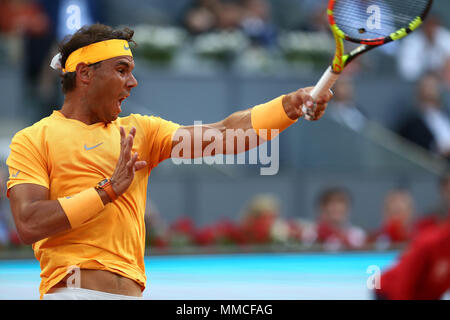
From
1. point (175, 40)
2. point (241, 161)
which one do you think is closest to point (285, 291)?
point (241, 161)

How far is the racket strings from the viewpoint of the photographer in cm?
409

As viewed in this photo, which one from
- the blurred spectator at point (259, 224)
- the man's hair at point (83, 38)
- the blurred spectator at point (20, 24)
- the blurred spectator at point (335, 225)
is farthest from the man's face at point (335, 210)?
Result: the man's hair at point (83, 38)

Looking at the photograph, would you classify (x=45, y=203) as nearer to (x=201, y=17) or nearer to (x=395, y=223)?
(x=395, y=223)

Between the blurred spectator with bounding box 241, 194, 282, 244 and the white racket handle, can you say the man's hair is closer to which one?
the white racket handle

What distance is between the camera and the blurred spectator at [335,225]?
1025 cm

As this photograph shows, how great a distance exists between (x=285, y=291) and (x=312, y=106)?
4.40 meters

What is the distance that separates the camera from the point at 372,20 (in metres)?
4.23

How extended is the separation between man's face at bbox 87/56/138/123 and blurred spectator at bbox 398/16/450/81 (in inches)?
385

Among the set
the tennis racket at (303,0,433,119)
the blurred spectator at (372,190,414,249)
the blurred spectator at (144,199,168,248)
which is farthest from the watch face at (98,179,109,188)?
the blurred spectator at (372,190,414,249)

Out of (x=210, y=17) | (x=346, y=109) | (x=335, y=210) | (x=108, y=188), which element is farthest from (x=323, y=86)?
(x=210, y=17)

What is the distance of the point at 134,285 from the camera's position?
143 inches

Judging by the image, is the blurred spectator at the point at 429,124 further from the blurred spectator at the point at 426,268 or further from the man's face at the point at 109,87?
the man's face at the point at 109,87

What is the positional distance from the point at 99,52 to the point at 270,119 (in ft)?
2.77

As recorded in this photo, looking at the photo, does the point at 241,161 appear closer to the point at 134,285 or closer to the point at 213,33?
the point at 213,33
